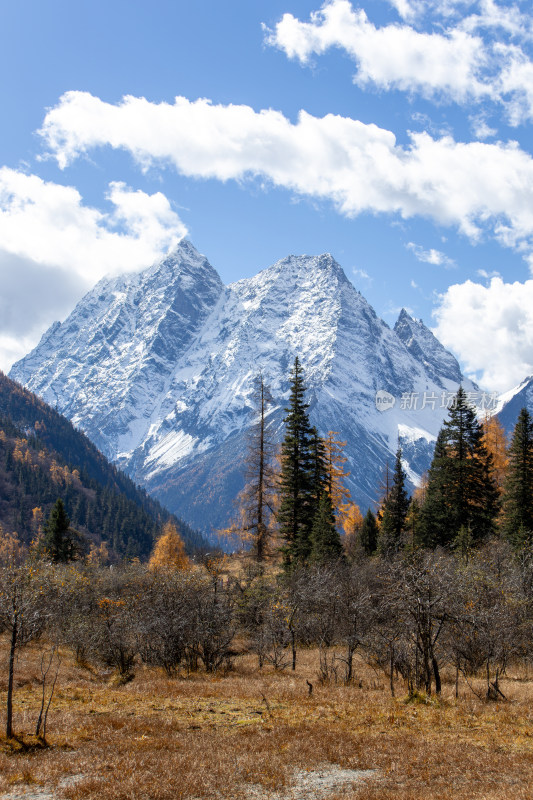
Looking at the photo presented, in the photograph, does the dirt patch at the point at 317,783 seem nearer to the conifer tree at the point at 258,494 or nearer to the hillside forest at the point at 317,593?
the hillside forest at the point at 317,593

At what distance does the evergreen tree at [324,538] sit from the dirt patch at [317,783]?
26.6 metres

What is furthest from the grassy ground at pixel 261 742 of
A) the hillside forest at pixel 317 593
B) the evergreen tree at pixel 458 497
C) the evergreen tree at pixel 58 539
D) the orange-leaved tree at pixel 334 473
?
the evergreen tree at pixel 58 539

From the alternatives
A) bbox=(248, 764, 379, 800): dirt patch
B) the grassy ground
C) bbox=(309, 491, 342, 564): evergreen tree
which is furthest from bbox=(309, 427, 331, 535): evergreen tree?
bbox=(248, 764, 379, 800): dirt patch

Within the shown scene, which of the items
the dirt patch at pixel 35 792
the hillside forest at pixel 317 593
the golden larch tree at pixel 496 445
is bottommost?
the dirt patch at pixel 35 792

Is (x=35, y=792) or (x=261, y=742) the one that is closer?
(x=35, y=792)

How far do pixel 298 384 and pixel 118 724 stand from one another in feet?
115

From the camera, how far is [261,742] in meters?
14.7

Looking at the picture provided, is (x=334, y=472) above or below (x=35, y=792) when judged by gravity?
above

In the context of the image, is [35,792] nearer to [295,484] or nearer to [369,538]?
[295,484]

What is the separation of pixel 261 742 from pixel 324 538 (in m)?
27.1

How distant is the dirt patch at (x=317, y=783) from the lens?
11.5 metres

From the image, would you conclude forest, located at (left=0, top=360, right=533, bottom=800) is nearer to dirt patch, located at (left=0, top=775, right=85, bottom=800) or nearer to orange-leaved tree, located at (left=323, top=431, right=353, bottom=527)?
dirt patch, located at (left=0, top=775, right=85, bottom=800)

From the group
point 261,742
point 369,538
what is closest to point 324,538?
point 369,538

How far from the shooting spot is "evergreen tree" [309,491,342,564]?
1594 inches
